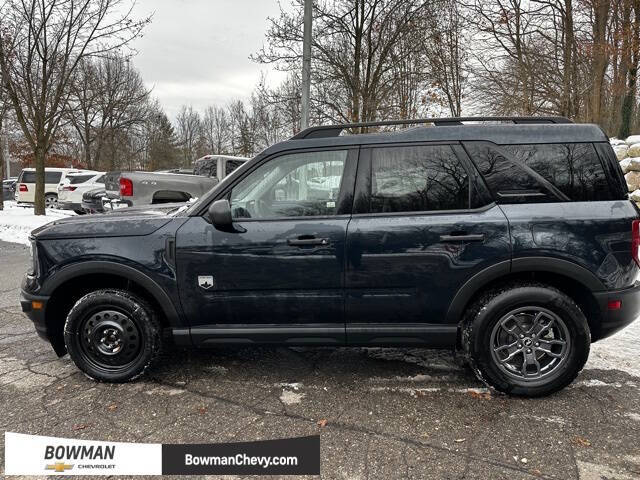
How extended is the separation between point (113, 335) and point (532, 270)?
3.11 metres

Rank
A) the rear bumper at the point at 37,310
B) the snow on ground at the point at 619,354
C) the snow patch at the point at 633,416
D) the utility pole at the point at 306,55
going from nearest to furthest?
the snow patch at the point at 633,416
the rear bumper at the point at 37,310
the snow on ground at the point at 619,354
the utility pole at the point at 306,55

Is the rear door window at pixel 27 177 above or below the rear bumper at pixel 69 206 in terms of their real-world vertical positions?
above

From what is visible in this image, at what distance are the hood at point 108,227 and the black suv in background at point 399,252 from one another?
0.01m

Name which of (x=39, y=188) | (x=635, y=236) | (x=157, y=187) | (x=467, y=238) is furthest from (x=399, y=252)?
(x=39, y=188)

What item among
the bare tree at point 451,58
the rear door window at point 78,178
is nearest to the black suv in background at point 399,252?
the bare tree at point 451,58

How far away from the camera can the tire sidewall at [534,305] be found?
299 centimetres

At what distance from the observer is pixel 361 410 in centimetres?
296

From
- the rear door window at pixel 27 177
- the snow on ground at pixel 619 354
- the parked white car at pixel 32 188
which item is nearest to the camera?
the snow on ground at pixel 619 354

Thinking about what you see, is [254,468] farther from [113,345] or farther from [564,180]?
[564,180]

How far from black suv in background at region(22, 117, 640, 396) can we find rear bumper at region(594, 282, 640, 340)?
0.05ft

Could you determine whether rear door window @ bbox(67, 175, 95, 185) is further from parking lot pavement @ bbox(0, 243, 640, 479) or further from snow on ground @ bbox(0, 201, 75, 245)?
parking lot pavement @ bbox(0, 243, 640, 479)

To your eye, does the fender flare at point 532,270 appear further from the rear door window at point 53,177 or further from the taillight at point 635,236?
the rear door window at point 53,177

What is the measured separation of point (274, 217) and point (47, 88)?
44.2 feet

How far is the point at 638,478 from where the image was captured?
2.29 meters
